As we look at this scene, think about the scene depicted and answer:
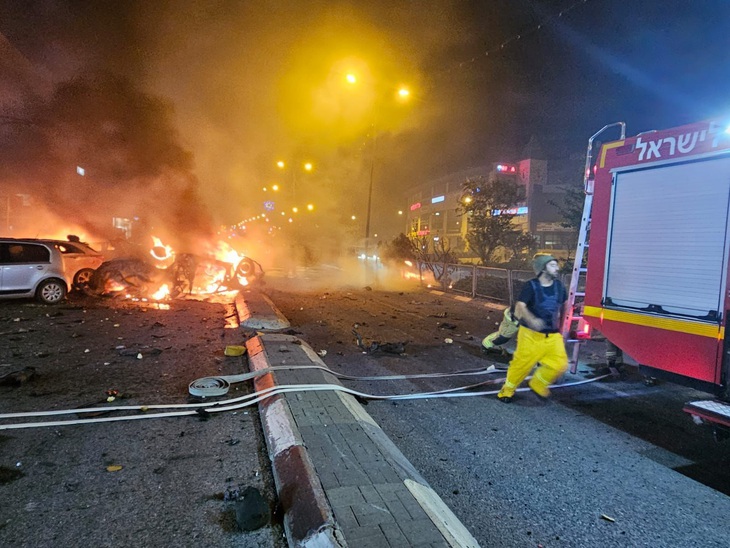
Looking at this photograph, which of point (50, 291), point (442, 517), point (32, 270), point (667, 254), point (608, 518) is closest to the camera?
point (442, 517)

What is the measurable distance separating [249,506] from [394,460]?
41.6 inches

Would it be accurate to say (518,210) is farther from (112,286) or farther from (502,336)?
(112,286)

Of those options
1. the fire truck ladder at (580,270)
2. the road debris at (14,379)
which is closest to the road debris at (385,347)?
the fire truck ladder at (580,270)

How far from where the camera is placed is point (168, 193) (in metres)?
17.8

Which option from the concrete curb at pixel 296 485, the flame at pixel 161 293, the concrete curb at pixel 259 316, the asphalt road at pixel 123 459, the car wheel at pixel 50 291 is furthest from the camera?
the flame at pixel 161 293

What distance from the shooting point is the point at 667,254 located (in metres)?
4.22

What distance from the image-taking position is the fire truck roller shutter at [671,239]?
3.80 metres

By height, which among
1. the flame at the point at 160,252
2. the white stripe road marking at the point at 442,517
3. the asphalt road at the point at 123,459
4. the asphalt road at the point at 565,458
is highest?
the flame at the point at 160,252

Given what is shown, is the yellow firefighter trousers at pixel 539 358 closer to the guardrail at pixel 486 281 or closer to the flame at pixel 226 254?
the guardrail at pixel 486 281

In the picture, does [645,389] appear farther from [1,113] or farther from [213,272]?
[1,113]

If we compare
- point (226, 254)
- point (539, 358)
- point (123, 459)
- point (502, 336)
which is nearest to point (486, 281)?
point (502, 336)

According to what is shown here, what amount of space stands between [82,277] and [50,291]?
1.50m

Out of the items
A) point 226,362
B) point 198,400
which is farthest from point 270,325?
point 198,400

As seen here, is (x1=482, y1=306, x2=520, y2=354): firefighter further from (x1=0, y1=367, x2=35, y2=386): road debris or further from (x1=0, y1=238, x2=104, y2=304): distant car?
(x1=0, y1=238, x2=104, y2=304): distant car
